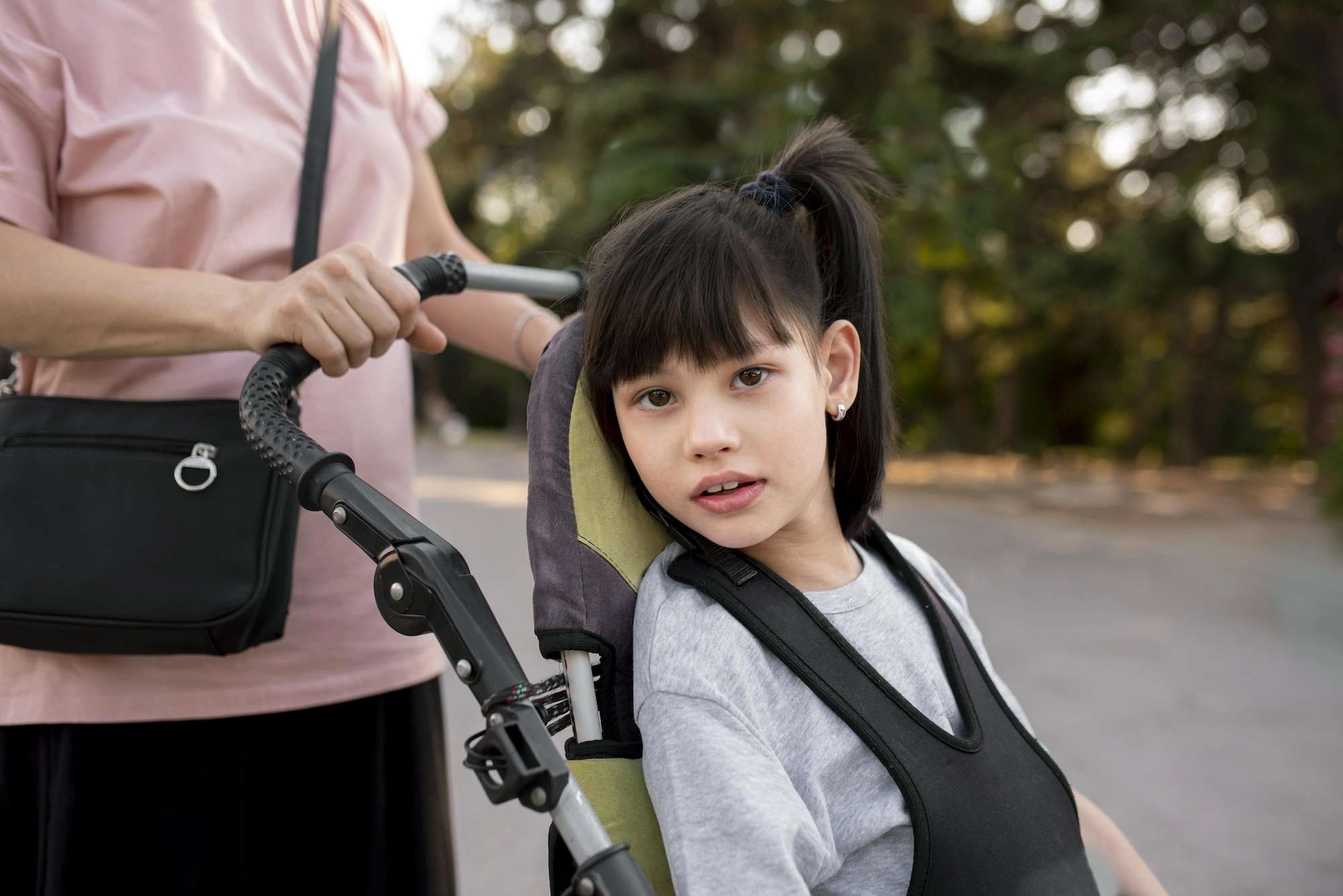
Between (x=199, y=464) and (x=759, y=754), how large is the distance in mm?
730

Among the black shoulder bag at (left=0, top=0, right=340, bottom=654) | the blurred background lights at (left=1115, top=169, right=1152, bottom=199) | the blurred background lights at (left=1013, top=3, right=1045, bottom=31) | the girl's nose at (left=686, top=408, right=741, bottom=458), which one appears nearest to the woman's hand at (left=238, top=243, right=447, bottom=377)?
the black shoulder bag at (left=0, top=0, right=340, bottom=654)

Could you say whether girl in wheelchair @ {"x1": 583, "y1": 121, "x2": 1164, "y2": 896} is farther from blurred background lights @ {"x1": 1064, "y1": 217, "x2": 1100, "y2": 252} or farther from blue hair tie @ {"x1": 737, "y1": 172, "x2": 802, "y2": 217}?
blurred background lights @ {"x1": 1064, "y1": 217, "x2": 1100, "y2": 252}

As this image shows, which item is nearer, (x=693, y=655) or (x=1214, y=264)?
(x=693, y=655)

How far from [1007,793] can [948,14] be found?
11642 millimetres

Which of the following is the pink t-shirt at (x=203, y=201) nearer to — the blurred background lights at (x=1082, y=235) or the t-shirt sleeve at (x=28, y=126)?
the t-shirt sleeve at (x=28, y=126)

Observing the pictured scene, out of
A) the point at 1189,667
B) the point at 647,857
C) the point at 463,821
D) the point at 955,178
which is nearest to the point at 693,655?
the point at 647,857

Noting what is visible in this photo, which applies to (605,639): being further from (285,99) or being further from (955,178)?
(955,178)

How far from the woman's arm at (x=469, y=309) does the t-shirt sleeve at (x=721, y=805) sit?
0.69 meters

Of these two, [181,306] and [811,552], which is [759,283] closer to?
[811,552]

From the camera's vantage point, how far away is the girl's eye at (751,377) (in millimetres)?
1302

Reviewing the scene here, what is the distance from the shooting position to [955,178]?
29.8ft

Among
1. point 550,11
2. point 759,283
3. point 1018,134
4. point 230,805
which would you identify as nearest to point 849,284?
point 759,283

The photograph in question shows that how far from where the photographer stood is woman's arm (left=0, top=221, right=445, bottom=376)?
1.13m

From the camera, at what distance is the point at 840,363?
4.91 ft
